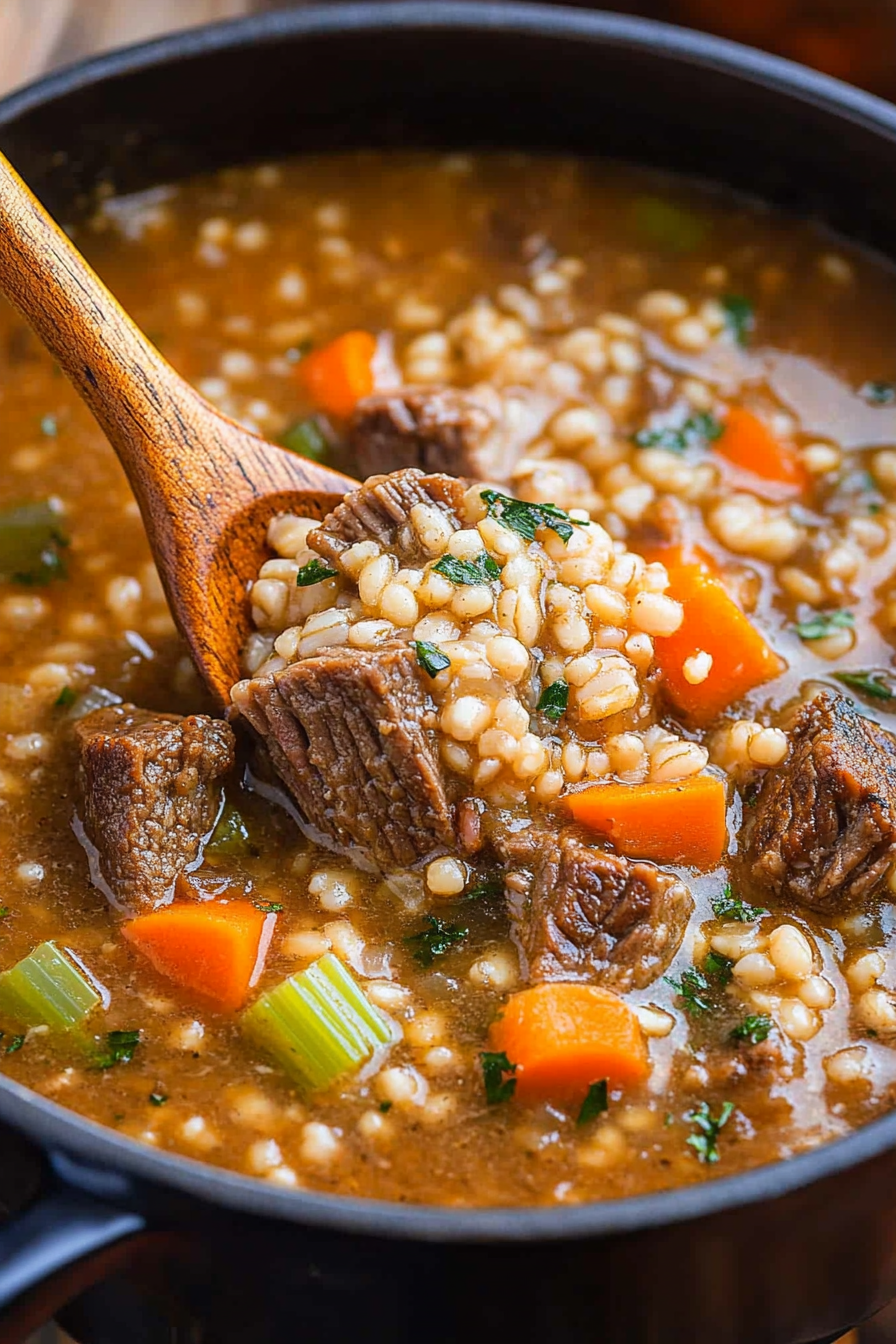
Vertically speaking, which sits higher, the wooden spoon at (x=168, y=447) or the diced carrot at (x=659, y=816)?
the wooden spoon at (x=168, y=447)

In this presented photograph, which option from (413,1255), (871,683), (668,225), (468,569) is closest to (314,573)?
(468,569)

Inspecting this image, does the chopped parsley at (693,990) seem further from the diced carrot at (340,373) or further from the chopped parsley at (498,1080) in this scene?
the diced carrot at (340,373)

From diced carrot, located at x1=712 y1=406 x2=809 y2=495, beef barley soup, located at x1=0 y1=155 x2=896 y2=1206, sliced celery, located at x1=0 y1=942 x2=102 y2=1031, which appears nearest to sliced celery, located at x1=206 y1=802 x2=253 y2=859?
beef barley soup, located at x1=0 y1=155 x2=896 y2=1206

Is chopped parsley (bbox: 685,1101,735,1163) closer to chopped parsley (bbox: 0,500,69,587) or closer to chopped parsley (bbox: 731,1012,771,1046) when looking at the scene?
chopped parsley (bbox: 731,1012,771,1046)

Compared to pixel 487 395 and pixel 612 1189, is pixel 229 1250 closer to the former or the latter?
pixel 612 1189

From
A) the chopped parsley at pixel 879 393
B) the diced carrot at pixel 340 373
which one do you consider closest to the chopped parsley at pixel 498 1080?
the diced carrot at pixel 340 373

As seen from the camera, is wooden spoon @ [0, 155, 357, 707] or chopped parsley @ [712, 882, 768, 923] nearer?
chopped parsley @ [712, 882, 768, 923]

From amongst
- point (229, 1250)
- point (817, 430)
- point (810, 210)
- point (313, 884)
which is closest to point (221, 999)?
point (313, 884)
